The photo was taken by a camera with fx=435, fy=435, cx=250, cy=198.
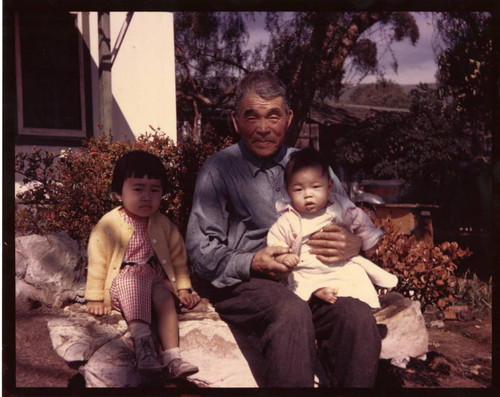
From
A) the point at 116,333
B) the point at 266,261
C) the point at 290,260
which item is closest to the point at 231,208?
the point at 266,261

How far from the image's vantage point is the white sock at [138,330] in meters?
2.52

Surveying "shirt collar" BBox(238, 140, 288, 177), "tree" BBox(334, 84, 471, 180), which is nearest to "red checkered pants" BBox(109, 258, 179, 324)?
"shirt collar" BBox(238, 140, 288, 177)

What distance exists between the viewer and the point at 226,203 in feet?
8.96

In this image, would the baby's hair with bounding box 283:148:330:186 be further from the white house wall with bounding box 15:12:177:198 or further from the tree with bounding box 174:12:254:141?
the white house wall with bounding box 15:12:177:198

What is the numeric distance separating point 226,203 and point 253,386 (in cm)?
113

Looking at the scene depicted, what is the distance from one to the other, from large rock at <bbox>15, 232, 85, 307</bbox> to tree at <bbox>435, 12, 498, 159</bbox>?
3.02m

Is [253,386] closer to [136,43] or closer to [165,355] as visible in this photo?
[165,355]

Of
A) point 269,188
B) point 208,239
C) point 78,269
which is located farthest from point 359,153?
point 78,269

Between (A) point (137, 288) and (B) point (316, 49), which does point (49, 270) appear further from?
A: (B) point (316, 49)

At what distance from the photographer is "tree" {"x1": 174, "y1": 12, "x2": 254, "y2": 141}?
10.4 feet

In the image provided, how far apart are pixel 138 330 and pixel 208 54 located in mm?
2283

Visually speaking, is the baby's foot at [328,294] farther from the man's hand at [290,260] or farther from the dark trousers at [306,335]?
the man's hand at [290,260]

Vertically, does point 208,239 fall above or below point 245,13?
below

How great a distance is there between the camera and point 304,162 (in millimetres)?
2531
